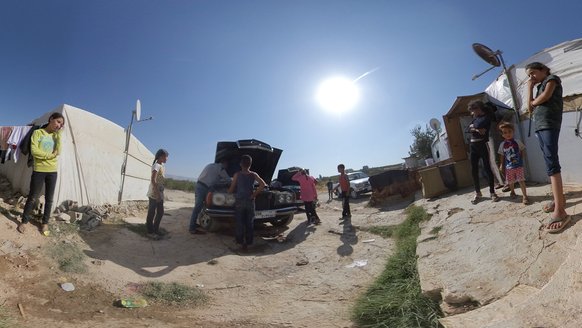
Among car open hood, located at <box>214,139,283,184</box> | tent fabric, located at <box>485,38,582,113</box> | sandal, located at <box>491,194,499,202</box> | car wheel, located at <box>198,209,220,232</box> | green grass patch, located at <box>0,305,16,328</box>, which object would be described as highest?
tent fabric, located at <box>485,38,582,113</box>

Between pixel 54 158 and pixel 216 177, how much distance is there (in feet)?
9.48

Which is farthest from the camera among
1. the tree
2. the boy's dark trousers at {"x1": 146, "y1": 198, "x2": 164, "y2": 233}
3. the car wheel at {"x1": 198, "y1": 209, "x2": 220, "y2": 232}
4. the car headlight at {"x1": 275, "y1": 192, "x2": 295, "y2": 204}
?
the tree

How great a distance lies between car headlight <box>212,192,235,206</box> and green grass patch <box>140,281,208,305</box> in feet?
7.30

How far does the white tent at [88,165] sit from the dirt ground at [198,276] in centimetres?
201

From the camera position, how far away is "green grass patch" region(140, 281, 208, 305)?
11.4 feet

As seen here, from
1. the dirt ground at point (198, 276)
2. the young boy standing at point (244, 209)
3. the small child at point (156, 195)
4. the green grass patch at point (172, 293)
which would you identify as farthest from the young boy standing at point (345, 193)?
the green grass patch at point (172, 293)

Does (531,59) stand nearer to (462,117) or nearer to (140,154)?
(462,117)

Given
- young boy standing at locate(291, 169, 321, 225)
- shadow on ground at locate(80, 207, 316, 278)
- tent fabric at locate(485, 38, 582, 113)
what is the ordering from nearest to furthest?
shadow on ground at locate(80, 207, 316, 278) < tent fabric at locate(485, 38, 582, 113) < young boy standing at locate(291, 169, 321, 225)

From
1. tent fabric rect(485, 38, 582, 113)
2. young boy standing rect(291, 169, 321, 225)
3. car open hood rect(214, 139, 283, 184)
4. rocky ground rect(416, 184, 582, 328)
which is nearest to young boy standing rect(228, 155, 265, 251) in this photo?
car open hood rect(214, 139, 283, 184)

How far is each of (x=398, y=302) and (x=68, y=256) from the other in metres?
4.52

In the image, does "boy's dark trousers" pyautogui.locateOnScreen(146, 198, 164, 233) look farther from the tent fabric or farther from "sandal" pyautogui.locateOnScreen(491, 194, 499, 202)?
the tent fabric

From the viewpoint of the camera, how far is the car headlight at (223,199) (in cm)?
596

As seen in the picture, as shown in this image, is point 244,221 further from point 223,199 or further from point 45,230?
point 45,230

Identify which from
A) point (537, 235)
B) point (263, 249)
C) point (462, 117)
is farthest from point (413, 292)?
point (462, 117)
